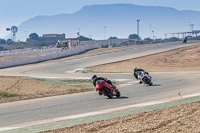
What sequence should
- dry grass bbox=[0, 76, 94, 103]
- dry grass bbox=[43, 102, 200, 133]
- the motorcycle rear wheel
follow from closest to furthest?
dry grass bbox=[43, 102, 200, 133] → the motorcycle rear wheel → dry grass bbox=[0, 76, 94, 103]

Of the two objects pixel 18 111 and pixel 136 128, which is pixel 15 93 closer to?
pixel 18 111

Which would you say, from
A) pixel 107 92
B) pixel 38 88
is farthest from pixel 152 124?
pixel 38 88

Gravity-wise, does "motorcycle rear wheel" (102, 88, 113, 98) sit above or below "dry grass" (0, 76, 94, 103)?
above

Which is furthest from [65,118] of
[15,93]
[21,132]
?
A: [15,93]

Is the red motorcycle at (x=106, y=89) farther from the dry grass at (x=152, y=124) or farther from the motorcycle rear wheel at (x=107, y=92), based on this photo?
the dry grass at (x=152, y=124)

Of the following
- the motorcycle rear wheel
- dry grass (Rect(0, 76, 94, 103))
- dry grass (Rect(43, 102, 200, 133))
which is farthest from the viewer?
dry grass (Rect(0, 76, 94, 103))

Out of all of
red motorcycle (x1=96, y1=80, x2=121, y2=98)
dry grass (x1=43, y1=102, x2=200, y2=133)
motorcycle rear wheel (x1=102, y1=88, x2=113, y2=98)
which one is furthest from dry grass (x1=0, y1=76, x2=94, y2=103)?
dry grass (x1=43, y1=102, x2=200, y2=133)

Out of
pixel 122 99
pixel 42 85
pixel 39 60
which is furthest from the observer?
pixel 39 60

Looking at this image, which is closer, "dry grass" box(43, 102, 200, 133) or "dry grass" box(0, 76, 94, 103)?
"dry grass" box(43, 102, 200, 133)

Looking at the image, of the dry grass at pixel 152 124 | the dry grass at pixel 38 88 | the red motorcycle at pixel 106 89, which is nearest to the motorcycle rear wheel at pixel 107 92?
the red motorcycle at pixel 106 89

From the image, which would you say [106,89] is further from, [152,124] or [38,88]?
[38,88]

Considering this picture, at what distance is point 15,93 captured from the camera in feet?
75.3

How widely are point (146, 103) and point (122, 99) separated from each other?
5.82 feet

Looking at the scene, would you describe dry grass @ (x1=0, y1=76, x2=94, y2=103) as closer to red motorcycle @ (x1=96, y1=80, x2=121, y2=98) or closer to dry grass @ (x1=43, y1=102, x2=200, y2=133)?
red motorcycle @ (x1=96, y1=80, x2=121, y2=98)
